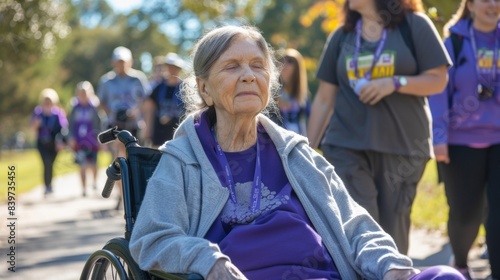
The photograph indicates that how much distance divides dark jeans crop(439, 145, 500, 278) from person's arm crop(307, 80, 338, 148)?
873 millimetres

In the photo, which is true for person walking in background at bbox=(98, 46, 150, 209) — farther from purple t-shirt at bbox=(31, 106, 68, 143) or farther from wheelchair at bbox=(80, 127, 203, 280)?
wheelchair at bbox=(80, 127, 203, 280)

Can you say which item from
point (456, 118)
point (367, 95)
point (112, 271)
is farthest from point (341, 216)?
point (456, 118)

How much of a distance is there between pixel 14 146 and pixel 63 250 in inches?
3199

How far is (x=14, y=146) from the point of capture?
88188 mm

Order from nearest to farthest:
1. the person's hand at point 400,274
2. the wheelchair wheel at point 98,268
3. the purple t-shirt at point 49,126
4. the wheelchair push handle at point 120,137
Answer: the person's hand at point 400,274 → the wheelchair wheel at point 98,268 → the wheelchair push handle at point 120,137 → the purple t-shirt at point 49,126

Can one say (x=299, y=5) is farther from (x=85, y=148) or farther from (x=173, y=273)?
(x=173, y=273)

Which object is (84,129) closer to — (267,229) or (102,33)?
(267,229)

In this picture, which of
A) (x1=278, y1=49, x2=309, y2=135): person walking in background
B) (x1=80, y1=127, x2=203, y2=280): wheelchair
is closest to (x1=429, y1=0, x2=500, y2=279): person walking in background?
(x1=80, y1=127, x2=203, y2=280): wheelchair

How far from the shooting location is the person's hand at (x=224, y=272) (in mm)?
3461

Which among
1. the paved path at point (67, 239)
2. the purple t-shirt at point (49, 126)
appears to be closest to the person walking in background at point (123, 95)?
the paved path at point (67, 239)

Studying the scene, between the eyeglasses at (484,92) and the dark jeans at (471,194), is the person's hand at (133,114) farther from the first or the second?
the eyeglasses at (484,92)

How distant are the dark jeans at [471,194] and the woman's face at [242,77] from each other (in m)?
2.57

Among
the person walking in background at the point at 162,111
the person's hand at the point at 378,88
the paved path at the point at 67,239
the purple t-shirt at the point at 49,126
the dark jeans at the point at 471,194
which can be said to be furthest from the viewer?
the purple t-shirt at the point at 49,126

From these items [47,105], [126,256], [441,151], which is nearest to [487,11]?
[441,151]
